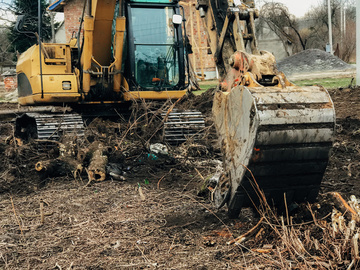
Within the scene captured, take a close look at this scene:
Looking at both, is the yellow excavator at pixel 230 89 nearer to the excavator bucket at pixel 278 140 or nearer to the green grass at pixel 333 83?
the excavator bucket at pixel 278 140

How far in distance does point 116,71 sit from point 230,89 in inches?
130

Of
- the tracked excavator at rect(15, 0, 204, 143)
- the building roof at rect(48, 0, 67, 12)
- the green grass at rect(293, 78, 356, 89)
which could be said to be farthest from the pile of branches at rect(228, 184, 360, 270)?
the building roof at rect(48, 0, 67, 12)

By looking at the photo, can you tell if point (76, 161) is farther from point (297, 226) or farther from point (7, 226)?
point (297, 226)

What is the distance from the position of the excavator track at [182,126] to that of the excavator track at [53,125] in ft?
4.42

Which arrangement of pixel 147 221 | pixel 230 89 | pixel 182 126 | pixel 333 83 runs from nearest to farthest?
pixel 230 89 < pixel 147 221 < pixel 182 126 < pixel 333 83

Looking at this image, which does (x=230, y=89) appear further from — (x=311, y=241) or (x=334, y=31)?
(x=334, y=31)

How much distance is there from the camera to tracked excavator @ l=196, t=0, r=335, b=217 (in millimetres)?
3068

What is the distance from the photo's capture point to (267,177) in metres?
3.23

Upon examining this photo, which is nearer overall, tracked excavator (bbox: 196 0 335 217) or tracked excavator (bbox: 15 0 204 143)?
tracked excavator (bbox: 196 0 335 217)

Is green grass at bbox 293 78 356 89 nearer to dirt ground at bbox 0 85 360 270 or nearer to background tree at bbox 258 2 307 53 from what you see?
dirt ground at bbox 0 85 360 270

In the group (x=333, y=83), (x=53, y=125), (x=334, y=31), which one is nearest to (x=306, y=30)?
(x=334, y=31)

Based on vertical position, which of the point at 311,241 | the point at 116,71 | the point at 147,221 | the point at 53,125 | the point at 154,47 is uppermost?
the point at 154,47

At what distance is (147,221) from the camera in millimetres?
4113

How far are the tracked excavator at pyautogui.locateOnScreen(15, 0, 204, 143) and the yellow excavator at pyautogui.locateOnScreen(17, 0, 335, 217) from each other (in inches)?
0.6
